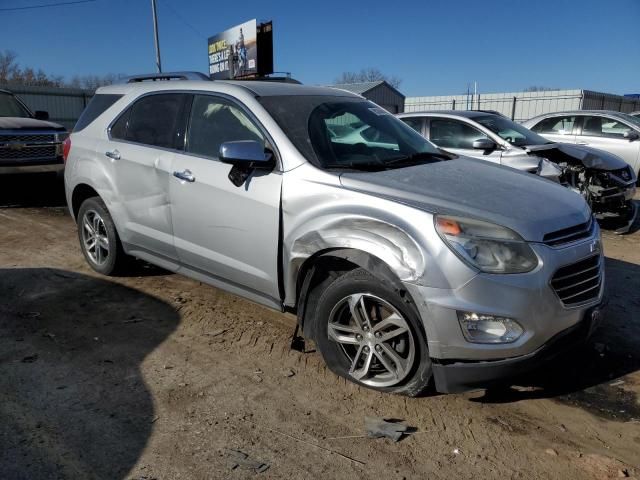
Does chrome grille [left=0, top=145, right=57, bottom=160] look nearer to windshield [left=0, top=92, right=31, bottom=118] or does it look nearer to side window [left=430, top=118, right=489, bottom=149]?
windshield [left=0, top=92, right=31, bottom=118]

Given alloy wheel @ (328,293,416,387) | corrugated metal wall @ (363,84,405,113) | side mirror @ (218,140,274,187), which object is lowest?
alloy wheel @ (328,293,416,387)

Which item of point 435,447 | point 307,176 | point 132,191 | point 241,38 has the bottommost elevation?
point 435,447

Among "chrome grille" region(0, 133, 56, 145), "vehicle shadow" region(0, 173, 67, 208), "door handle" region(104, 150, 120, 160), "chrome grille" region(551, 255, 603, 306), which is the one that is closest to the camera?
"chrome grille" region(551, 255, 603, 306)

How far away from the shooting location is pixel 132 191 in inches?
175

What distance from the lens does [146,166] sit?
4258 mm

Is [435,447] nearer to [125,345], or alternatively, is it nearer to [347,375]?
[347,375]

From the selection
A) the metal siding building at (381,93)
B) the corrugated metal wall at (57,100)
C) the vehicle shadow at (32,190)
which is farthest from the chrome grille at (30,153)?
the metal siding building at (381,93)

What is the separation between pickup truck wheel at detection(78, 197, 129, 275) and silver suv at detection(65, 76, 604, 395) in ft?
0.49

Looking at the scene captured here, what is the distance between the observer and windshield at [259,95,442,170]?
3496mm

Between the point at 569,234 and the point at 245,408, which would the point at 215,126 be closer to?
the point at 245,408

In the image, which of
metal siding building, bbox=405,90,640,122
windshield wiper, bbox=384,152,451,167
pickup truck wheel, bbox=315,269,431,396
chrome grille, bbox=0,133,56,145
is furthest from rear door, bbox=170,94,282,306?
metal siding building, bbox=405,90,640,122

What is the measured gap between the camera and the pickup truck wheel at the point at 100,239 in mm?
4840

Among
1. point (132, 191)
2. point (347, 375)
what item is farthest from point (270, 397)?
point (132, 191)

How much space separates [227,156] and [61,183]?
8.33 meters
